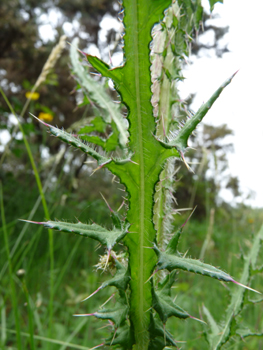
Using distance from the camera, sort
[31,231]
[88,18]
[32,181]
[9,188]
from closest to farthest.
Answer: [31,231] → [9,188] → [32,181] → [88,18]

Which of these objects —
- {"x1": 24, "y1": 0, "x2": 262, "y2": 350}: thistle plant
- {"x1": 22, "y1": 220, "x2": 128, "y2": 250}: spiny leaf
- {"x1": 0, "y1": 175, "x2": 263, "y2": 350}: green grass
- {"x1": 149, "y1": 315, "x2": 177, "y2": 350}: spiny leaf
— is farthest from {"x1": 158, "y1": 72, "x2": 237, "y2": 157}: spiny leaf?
{"x1": 0, "y1": 175, "x2": 263, "y2": 350}: green grass

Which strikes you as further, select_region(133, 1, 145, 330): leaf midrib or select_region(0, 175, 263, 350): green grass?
select_region(0, 175, 263, 350): green grass

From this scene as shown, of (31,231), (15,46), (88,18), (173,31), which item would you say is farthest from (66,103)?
(173,31)

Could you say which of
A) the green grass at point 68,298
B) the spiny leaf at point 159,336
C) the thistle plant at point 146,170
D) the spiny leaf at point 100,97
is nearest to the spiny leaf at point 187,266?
the thistle plant at point 146,170

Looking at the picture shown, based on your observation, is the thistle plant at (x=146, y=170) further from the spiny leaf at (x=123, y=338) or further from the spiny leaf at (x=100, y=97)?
the spiny leaf at (x=100, y=97)

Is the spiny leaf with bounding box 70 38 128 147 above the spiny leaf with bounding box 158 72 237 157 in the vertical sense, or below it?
above

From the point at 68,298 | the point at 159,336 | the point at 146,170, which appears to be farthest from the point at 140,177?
the point at 68,298

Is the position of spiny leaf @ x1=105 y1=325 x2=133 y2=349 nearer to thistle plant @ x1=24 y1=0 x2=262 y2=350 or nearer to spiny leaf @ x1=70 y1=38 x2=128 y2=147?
thistle plant @ x1=24 y1=0 x2=262 y2=350

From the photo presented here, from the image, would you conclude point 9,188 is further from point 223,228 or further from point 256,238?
point 223,228
